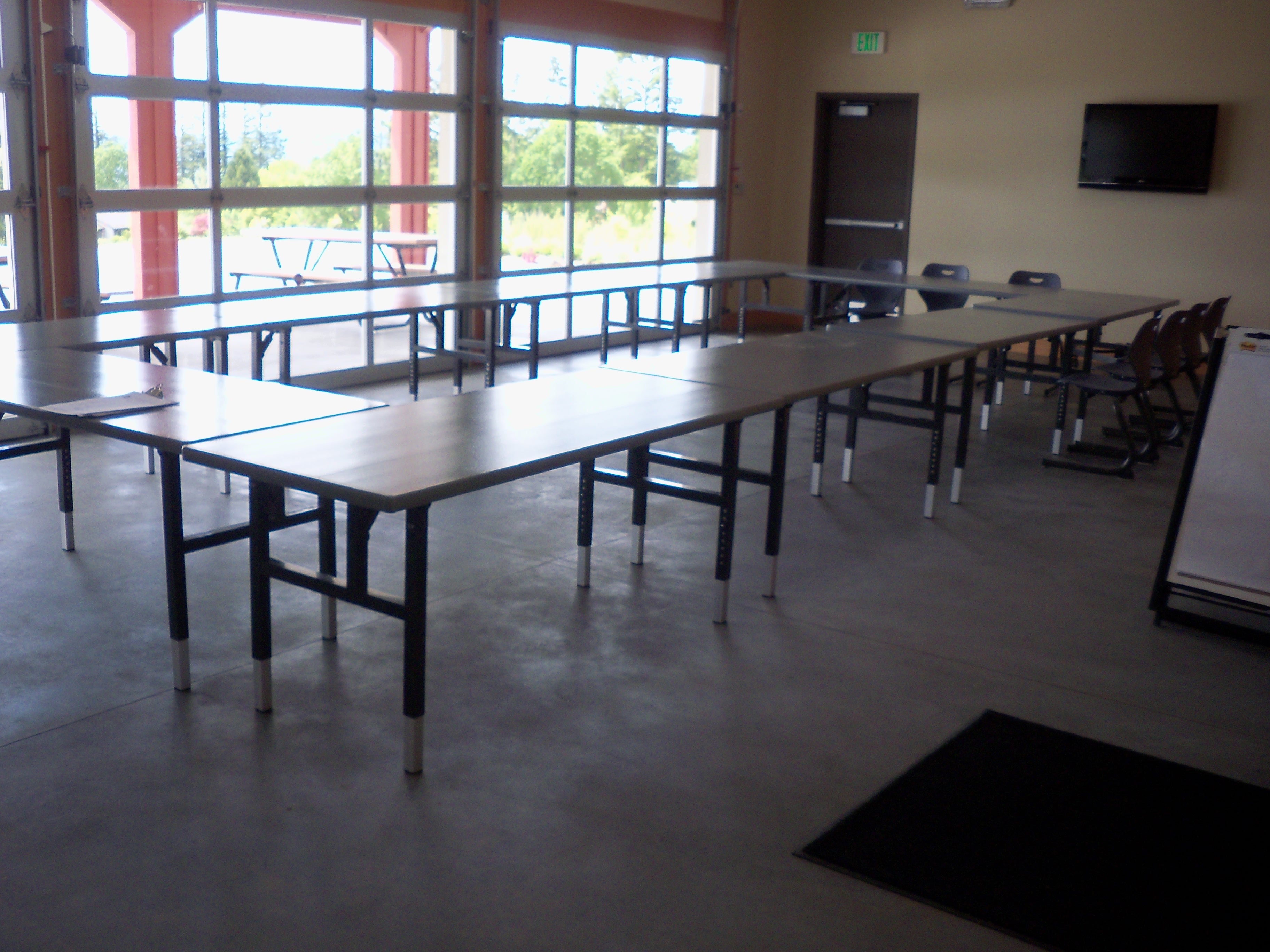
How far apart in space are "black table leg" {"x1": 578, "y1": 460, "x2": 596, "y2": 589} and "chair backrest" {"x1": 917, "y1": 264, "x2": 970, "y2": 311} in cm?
436

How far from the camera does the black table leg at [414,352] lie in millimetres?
6352

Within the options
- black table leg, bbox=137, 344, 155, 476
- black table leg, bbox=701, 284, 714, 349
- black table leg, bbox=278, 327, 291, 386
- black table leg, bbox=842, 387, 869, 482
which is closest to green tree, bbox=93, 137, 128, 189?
black table leg, bbox=137, 344, 155, 476

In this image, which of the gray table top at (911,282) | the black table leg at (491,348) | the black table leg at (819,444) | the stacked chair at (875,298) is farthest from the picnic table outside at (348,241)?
the black table leg at (819,444)

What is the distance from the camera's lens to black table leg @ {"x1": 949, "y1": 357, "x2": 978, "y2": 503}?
5.09 metres

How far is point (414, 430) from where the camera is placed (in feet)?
10.0

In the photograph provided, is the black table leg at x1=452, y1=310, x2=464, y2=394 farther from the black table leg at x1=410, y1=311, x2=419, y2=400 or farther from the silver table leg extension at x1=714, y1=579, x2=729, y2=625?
the silver table leg extension at x1=714, y1=579, x2=729, y2=625

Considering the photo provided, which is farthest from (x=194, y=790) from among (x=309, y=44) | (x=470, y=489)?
(x=309, y=44)

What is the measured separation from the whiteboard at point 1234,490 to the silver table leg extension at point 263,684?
2800 millimetres

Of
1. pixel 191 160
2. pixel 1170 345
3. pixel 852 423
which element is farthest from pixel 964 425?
pixel 191 160

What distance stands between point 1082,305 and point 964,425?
80.5 inches

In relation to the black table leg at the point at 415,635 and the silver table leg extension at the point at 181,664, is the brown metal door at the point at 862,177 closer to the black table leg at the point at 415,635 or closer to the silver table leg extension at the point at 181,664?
the silver table leg extension at the point at 181,664

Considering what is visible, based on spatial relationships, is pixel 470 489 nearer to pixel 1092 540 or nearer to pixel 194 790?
pixel 194 790

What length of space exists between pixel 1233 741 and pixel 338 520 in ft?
10.6

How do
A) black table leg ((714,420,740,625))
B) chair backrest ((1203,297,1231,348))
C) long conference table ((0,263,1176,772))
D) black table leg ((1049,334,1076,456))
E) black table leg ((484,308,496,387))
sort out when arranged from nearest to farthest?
long conference table ((0,263,1176,772)) < black table leg ((714,420,740,625)) < black table leg ((1049,334,1076,456)) < black table leg ((484,308,496,387)) < chair backrest ((1203,297,1231,348))
